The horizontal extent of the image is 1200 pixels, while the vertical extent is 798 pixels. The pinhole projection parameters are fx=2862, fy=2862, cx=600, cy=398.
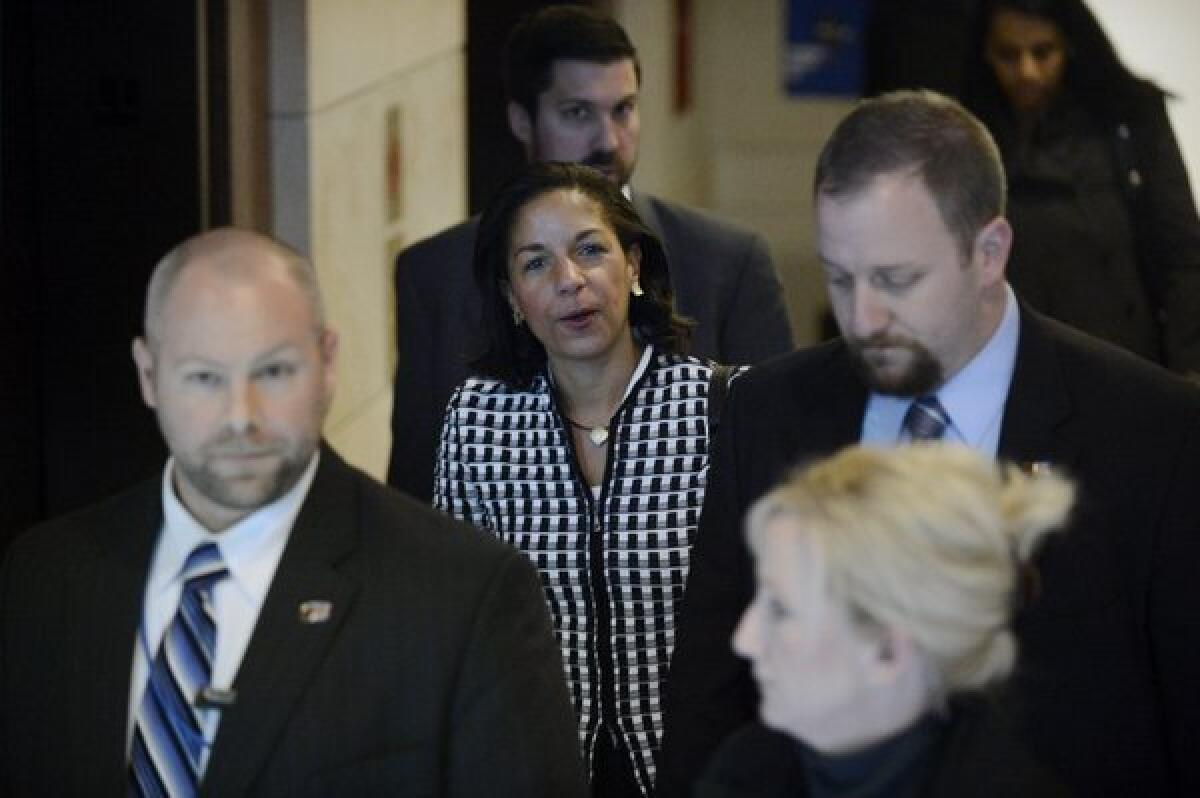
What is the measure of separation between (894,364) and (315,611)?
95 cm

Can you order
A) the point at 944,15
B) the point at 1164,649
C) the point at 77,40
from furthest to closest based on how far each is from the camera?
the point at 944,15
the point at 77,40
the point at 1164,649

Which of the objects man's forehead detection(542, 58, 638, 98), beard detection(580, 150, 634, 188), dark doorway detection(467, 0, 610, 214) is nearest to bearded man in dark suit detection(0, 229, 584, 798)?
beard detection(580, 150, 634, 188)

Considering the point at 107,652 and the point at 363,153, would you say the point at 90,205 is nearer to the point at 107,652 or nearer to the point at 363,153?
the point at 363,153

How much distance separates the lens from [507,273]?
17.9ft

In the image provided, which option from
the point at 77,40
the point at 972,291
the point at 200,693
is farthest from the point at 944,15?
the point at 200,693

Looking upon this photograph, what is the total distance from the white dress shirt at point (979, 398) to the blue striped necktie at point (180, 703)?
107 centimetres

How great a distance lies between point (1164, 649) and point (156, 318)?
5.06 feet

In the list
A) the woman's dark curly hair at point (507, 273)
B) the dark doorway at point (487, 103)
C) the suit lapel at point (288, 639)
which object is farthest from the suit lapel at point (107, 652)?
the dark doorway at point (487, 103)

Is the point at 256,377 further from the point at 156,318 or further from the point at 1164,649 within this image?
the point at 1164,649

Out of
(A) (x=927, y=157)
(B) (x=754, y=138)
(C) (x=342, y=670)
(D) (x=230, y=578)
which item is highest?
(A) (x=927, y=157)

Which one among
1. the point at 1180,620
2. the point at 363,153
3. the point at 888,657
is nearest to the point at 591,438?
the point at 1180,620

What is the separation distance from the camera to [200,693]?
3900 mm

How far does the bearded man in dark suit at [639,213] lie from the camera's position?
6090 millimetres

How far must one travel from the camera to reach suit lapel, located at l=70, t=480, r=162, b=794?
13.0 ft
